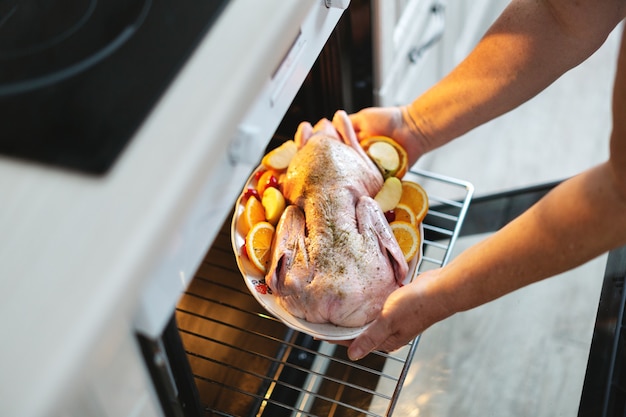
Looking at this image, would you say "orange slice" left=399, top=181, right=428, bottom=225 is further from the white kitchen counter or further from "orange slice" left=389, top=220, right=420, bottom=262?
the white kitchen counter

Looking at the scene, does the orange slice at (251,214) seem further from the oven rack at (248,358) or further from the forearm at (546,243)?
the forearm at (546,243)

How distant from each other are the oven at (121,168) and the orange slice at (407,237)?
313mm

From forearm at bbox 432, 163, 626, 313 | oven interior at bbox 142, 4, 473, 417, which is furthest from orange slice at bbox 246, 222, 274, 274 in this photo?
forearm at bbox 432, 163, 626, 313

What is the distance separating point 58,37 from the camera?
737 millimetres

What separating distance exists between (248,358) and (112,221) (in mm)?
703

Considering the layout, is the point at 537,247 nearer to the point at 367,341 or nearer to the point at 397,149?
the point at 367,341

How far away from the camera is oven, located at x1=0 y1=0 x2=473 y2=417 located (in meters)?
0.54

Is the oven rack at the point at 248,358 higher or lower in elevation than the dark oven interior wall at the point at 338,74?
lower

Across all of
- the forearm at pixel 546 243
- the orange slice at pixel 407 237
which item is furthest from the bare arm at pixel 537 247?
the orange slice at pixel 407 237

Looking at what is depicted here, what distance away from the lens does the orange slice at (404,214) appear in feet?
3.66

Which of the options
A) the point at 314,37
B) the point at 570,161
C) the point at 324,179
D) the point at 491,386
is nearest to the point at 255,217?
the point at 324,179

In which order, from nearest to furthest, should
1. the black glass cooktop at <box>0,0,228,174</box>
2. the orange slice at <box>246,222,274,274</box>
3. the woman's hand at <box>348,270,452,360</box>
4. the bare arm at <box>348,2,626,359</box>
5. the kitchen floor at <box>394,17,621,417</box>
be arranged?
the black glass cooktop at <box>0,0,228,174</box>, the bare arm at <box>348,2,626,359</box>, the woman's hand at <box>348,270,452,360</box>, the orange slice at <box>246,222,274,274</box>, the kitchen floor at <box>394,17,621,417</box>

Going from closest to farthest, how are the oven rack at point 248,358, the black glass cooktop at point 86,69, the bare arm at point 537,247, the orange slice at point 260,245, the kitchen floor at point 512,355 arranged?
the black glass cooktop at point 86,69 < the bare arm at point 537,247 < the orange slice at point 260,245 < the oven rack at point 248,358 < the kitchen floor at point 512,355

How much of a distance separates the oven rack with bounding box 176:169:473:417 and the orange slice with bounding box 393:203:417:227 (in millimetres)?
94
